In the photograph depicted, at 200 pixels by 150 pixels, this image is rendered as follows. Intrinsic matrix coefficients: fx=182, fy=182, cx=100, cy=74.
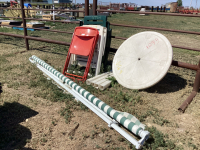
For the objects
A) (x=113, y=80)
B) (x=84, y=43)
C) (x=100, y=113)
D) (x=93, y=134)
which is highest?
(x=84, y=43)

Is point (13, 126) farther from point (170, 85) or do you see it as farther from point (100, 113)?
point (170, 85)

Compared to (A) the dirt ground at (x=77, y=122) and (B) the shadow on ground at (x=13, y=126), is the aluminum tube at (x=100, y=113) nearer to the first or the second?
(A) the dirt ground at (x=77, y=122)

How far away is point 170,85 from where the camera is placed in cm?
339

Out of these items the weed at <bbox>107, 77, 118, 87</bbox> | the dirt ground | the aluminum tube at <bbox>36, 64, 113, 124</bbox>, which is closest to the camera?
the dirt ground

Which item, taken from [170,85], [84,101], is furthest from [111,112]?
[170,85]

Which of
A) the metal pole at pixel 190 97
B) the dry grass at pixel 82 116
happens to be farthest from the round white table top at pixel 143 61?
the metal pole at pixel 190 97

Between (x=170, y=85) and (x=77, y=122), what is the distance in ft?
6.42

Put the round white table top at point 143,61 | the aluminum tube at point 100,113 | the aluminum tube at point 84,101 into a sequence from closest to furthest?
the aluminum tube at point 100,113 → the aluminum tube at point 84,101 → the round white table top at point 143,61

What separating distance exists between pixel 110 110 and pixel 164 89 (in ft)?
4.65

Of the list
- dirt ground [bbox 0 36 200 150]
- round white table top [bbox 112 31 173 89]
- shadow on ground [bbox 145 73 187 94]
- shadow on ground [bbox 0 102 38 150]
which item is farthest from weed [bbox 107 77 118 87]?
shadow on ground [bbox 0 102 38 150]

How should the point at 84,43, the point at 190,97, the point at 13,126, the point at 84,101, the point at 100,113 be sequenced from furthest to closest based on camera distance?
the point at 84,43 < the point at 190,97 < the point at 84,101 < the point at 100,113 < the point at 13,126

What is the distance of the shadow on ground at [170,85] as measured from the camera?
3.19 meters

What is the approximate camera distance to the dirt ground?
2.02m

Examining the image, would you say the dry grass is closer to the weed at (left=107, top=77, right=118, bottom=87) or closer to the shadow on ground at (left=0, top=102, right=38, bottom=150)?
the shadow on ground at (left=0, top=102, right=38, bottom=150)
